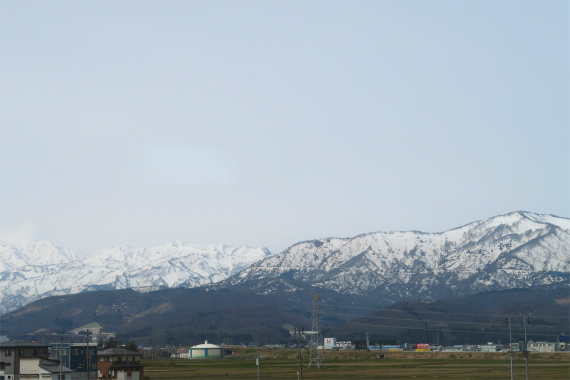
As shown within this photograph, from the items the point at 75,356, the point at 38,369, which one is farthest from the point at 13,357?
the point at 75,356

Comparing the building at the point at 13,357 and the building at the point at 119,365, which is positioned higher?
the building at the point at 13,357

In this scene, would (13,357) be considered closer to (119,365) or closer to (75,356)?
(75,356)

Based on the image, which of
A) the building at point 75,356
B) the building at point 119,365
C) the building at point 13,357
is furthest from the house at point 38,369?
the building at point 119,365

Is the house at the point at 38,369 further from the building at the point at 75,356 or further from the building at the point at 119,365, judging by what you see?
the building at the point at 119,365

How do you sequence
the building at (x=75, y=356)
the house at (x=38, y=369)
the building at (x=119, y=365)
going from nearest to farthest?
→ 1. the house at (x=38, y=369)
2. the building at (x=75, y=356)
3. the building at (x=119, y=365)

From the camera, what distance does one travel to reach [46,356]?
135500 millimetres

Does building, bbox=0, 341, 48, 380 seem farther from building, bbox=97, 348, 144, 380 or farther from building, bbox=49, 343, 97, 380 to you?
building, bbox=97, 348, 144, 380

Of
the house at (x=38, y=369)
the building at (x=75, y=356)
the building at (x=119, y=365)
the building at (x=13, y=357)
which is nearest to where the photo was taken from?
the house at (x=38, y=369)

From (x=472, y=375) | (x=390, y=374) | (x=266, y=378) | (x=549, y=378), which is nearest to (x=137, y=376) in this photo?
(x=266, y=378)

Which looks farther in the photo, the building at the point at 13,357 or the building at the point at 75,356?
the building at the point at 75,356

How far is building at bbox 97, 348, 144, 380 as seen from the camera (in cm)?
16025

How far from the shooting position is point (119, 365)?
161625 millimetres

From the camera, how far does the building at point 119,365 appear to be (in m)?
160

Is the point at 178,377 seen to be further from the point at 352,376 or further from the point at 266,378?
the point at 352,376
